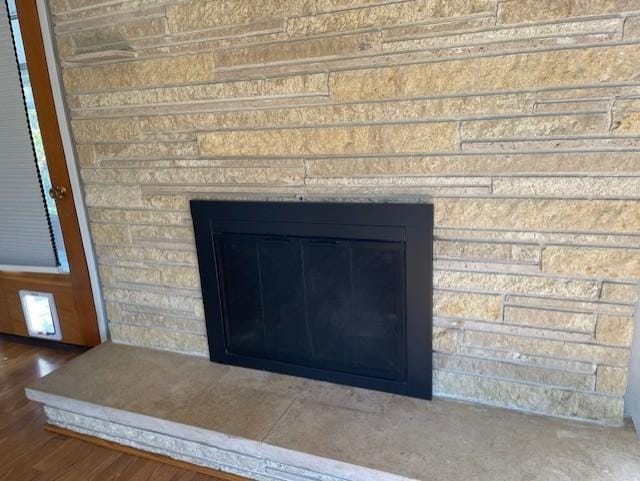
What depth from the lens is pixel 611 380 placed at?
4.46ft

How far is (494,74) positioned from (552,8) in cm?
20

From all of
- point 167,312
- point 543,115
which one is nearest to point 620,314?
point 543,115

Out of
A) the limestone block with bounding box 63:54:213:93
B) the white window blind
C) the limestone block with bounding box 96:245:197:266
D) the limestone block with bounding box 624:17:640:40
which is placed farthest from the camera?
the white window blind

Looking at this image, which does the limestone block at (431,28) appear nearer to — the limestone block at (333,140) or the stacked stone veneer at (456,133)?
the stacked stone veneer at (456,133)

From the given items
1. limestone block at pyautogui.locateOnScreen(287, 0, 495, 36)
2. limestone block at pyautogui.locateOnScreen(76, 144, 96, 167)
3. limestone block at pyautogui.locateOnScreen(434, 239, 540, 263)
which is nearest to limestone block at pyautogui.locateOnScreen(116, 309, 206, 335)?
limestone block at pyautogui.locateOnScreen(76, 144, 96, 167)

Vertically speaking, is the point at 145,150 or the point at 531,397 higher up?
the point at 145,150

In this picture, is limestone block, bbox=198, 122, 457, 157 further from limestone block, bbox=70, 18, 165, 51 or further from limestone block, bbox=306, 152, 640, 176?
limestone block, bbox=70, 18, 165, 51

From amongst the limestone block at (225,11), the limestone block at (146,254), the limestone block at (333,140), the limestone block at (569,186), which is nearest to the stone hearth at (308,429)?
the limestone block at (146,254)

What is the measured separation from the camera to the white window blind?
6.93 feet

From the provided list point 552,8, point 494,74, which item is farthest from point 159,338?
point 552,8

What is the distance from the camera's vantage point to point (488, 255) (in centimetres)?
141

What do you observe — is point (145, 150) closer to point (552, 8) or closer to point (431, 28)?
point (431, 28)

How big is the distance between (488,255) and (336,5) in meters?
0.89

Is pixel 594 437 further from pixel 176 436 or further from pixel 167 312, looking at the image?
pixel 167 312
